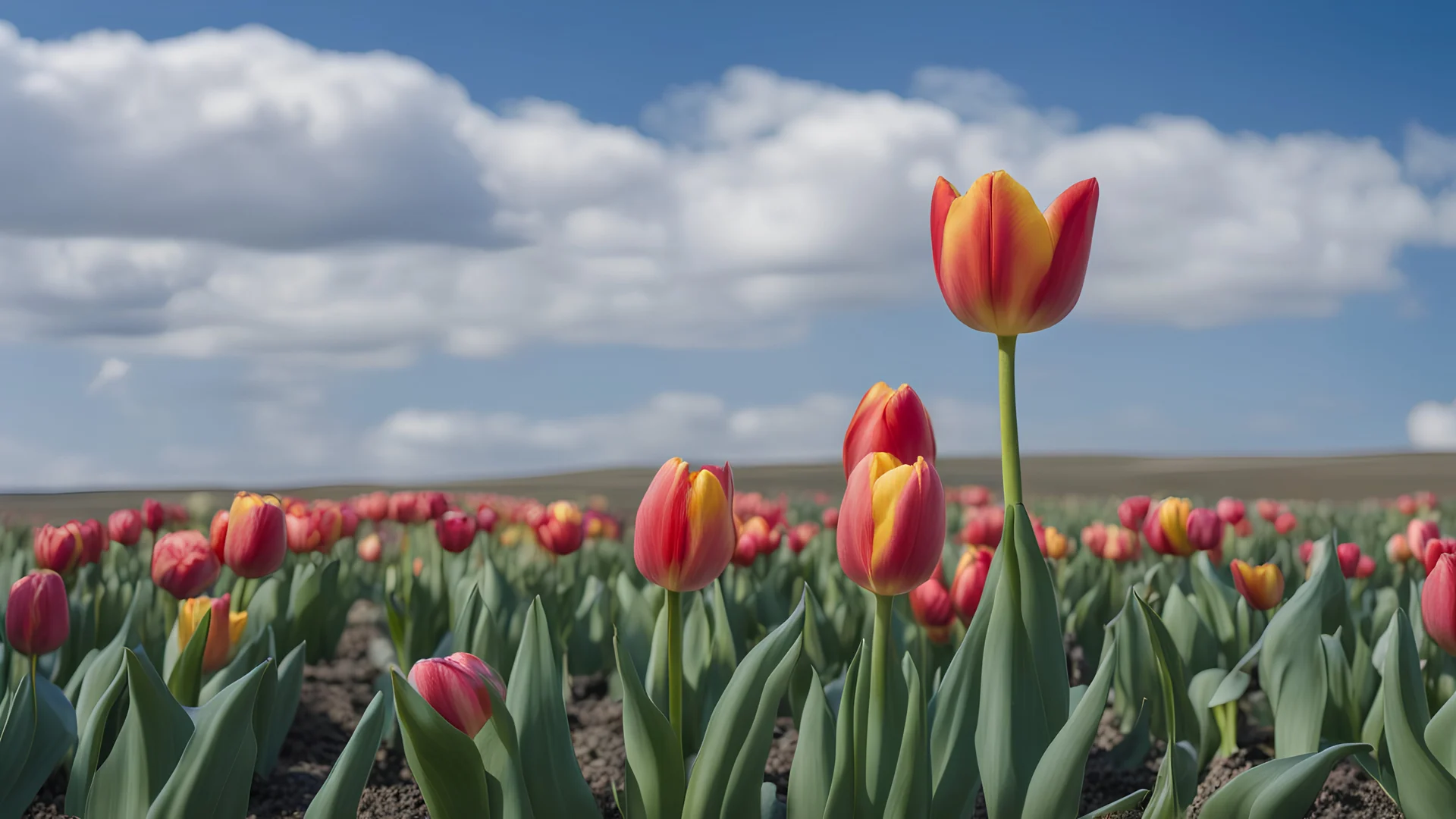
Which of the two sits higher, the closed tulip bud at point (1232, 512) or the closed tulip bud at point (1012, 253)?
the closed tulip bud at point (1012, 253)

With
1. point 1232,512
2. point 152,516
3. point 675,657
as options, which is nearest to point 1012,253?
point 675,657

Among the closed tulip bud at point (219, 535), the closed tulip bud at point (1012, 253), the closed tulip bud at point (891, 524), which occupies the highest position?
the closed tulip bud at point (1012, 253)

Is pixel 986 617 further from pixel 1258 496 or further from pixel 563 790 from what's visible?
pixel 1258 496

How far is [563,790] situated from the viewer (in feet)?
5.33

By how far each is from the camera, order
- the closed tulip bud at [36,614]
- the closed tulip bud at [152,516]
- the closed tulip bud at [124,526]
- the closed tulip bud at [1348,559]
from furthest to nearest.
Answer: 1. the closed tulip bud at [152,516]
2. the closed tulip bud at [124,526]
3. the closed tulip bud at [1348,559]
4. the closed tulip bud at [36,614]

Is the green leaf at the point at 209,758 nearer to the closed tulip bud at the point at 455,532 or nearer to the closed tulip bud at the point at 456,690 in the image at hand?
the closed tulip bud at the point at 456,690

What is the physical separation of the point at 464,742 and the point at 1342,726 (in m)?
2.28

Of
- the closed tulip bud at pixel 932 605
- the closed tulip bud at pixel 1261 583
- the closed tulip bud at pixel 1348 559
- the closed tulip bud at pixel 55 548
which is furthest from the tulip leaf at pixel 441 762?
the closed tulip bud at pixel 1348 559

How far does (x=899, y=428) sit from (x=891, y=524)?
7.3 inches

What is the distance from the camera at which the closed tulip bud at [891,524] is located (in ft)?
4.54

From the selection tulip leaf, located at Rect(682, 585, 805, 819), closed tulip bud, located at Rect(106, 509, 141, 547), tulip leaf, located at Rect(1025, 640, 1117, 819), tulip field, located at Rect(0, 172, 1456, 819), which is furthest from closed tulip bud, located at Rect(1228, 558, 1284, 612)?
closed tulip bud, located at Rect(106, 509, 141, 547)

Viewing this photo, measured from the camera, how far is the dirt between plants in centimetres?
254

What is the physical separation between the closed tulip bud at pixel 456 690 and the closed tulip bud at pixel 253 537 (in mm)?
1383

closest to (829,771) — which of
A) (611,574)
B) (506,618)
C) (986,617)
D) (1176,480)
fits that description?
(986,617)
